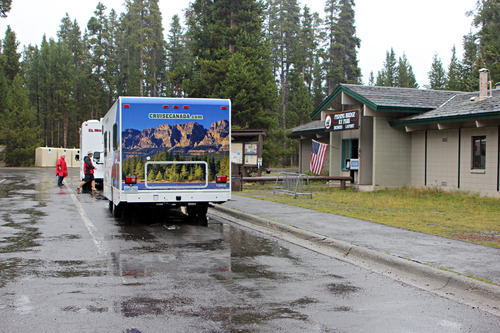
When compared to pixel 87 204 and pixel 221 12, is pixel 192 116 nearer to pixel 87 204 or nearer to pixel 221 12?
pixel 87 204

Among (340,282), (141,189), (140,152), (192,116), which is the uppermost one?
(192,116)

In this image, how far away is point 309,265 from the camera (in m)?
7.94

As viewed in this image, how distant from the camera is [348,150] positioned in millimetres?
26438

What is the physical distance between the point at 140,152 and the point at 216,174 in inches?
74.6

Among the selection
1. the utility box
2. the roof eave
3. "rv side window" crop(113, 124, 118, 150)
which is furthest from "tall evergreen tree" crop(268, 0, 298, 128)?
"rv side window" crop(113, 124, 118, 150)

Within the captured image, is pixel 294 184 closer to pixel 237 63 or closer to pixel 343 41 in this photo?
pixel 237 63

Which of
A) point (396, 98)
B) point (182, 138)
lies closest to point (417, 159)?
point (396, 98)

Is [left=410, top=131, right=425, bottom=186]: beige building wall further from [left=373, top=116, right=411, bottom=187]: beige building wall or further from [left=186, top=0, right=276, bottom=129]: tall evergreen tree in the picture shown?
[left=186, top=0, right=276, bottom=129]: tall evergreen tree

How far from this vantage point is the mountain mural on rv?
11594mm

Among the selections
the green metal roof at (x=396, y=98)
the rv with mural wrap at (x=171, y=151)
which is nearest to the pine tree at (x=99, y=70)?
the green metal roof at (x=396, y=98)

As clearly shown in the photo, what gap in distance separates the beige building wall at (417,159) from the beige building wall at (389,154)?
0.23m

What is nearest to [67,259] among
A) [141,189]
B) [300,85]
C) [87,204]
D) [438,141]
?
[141,189]

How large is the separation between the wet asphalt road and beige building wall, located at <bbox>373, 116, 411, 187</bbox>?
45.2 feet

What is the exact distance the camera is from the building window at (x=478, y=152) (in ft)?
63.0
